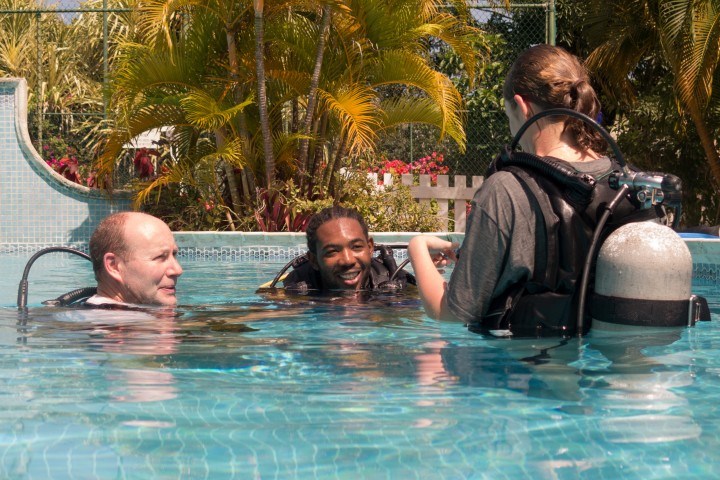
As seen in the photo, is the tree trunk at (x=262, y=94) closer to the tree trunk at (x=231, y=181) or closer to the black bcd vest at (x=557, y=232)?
the tree trunk at (x=231, y=181)

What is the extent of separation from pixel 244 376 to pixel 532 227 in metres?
1.12

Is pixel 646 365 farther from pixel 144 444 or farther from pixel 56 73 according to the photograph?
pixel 56 73

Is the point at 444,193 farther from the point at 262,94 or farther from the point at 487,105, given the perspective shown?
the point at 262,94

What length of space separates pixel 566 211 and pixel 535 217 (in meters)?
0.11

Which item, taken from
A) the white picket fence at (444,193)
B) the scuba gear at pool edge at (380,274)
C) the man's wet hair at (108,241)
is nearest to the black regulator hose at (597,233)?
the man's wet hair at (108,241)

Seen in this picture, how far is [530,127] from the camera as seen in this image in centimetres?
364

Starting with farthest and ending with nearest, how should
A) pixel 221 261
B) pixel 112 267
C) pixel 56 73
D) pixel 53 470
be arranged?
pixel 56 73 < pixel 221 261 < pixel 112 267 < pixel 53 470

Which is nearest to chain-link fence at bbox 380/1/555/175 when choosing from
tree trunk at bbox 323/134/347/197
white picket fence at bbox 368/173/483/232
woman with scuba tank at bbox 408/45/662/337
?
white picket fence at bbox 368/173/483/232

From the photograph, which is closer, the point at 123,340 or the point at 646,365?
the point at 646,365

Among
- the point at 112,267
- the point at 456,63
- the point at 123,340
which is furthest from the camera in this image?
the point at 456,63

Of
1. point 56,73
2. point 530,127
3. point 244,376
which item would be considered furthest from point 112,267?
point 56,73

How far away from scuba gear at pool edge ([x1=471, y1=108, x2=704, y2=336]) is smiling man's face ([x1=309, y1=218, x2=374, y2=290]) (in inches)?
86.4

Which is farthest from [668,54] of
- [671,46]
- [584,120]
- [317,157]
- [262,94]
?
[584,120]

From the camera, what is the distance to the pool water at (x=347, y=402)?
2.39 metres
